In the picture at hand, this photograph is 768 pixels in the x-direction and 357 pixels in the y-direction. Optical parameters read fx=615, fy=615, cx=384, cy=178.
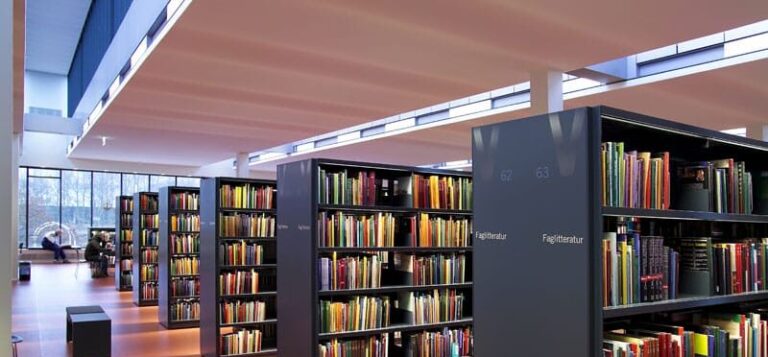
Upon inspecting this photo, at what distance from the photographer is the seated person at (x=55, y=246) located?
2136 cm

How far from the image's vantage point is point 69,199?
2186cm

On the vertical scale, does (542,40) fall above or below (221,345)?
above

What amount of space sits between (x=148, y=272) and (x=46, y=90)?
13.5 metres

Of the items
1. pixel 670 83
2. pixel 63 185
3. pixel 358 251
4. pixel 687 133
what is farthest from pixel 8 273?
pixel 63 185

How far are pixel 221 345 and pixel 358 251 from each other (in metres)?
2.52

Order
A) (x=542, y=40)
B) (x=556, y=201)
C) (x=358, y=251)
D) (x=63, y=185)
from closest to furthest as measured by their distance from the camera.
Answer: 1. (x=556, y=201)
2. (x=542, y=40)
3. (x=358, y=251)
4. (x=63, y=185)

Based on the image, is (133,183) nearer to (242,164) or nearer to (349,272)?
(242,164)

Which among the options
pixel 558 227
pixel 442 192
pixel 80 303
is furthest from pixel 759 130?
pixel 80 303

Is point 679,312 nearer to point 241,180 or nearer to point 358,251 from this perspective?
point 358,251

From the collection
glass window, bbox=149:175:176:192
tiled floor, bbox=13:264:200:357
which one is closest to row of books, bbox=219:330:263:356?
tiled floor, bbox=13:264:200:357

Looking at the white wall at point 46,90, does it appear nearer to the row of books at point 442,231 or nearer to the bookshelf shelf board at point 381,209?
the bookshelf shelf board at point 381,209

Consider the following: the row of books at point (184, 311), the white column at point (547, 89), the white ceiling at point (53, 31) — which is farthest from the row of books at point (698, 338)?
the white ceiling at point (53, 31)

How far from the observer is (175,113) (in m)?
9.88

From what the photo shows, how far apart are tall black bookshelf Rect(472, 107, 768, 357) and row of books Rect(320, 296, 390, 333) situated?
2813 millimetres
